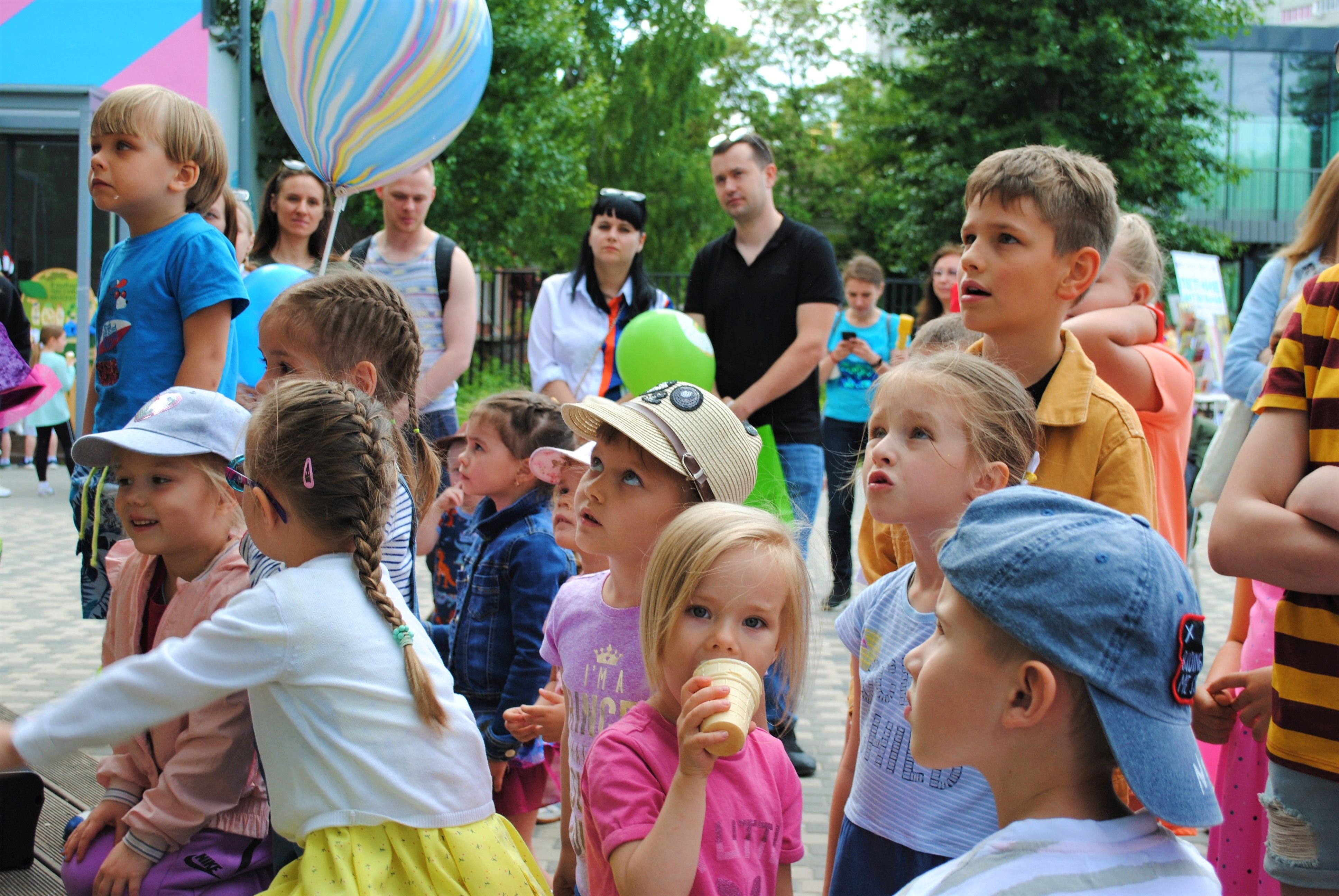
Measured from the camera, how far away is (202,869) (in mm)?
2322

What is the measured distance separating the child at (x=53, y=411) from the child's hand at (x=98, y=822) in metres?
9.39

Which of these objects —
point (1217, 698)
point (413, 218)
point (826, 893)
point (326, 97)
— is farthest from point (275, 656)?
point (413, 218)

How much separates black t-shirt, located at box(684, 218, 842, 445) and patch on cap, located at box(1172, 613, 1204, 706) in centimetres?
322

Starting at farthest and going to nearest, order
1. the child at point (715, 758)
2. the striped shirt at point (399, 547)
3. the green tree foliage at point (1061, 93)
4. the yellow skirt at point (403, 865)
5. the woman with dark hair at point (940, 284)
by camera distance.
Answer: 1. the green tree foliage at point (1061, 93)
2. the woman with dark hair at point (940, 284)
3. the striped shirt at point (399, 547)
4. the yellow skirt at point (403, 865)
5. the child at point (715, 758)

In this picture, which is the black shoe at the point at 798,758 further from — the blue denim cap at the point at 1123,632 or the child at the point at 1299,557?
the blue denim cap at the point at 1123,632

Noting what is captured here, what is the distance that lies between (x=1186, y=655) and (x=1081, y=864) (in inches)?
9.9

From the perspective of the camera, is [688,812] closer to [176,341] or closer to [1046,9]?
[176,341]

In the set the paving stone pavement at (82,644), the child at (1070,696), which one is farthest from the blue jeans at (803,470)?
the child at (1070,696)

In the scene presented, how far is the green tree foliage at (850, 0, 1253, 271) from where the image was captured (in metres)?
19.2

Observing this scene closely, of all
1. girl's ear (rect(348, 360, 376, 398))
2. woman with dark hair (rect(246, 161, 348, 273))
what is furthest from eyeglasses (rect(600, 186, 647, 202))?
girl's ear (rect(348, 360, 376, 398))

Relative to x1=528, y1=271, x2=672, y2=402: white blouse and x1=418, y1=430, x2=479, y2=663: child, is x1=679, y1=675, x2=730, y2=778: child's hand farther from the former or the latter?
x1=528, y1=271, x2=672, y2=402: white blouse

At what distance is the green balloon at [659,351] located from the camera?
425 centimetres

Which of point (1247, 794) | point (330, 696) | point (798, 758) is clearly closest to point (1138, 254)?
point (1247, 794)

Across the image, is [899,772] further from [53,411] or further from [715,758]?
[53,411]
